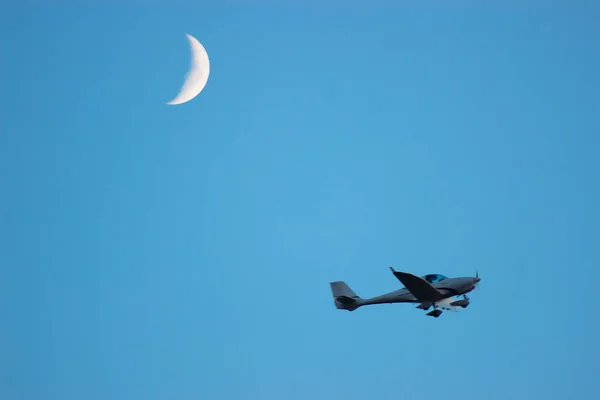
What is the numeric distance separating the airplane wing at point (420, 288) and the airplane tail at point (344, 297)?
845cm

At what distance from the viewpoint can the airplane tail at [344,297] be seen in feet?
203

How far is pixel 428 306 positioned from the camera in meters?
53.9

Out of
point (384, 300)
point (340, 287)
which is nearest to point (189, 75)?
point (340, 287)

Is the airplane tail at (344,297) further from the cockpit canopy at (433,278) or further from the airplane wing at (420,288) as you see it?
the airplane wing at (420,288)

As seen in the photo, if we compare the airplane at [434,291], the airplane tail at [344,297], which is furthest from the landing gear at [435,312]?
the airplane tail at [344,297]

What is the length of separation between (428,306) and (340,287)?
12281 millimetres

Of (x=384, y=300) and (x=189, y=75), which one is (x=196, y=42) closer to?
(x=189, y=75)

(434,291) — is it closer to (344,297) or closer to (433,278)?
(433,278)

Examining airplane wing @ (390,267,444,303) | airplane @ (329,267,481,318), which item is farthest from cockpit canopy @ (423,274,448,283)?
airplane wing @ (390,267,444,303)

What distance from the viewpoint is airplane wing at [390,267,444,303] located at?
167ft

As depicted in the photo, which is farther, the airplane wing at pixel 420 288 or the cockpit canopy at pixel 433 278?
the cockpit canopy at pixel 433 278

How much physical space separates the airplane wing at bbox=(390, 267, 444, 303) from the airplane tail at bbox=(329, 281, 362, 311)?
845cm

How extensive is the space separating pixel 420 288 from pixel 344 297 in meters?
10.9

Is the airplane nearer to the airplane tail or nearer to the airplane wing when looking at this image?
the airplane wing
